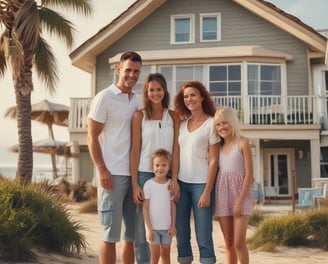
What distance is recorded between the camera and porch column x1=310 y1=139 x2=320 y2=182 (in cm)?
1705

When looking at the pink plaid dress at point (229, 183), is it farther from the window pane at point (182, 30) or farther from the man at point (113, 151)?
the window pane at point (182, 30)

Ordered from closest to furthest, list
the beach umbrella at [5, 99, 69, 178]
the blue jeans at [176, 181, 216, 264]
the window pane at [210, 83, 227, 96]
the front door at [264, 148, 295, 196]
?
Result: the blue jeans at [176, 181, 216, 264] → the window pane at [210, 83, 227, 96] → the front door at [264, 148, 295, 196] → the beach umbrella at [5, 99, 69, 178]

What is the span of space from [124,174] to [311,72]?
1645 cm

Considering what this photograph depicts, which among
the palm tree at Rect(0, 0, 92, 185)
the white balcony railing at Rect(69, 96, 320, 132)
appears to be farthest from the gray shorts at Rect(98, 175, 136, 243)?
the white balcony railing at Rect(69, 96, 320, 132)

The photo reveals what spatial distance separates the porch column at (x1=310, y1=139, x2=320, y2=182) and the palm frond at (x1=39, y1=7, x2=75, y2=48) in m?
9.14

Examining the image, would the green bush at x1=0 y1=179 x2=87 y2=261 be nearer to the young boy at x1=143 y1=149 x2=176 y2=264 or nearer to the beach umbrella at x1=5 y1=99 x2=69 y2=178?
the young boy at x1=143 y1=149 x2=176 y2=264

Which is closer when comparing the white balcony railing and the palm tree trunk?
the palm tree trunk

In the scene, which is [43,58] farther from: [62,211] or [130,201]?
[130,201]

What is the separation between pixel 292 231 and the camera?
8250mm

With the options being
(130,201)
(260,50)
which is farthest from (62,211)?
(260,50)

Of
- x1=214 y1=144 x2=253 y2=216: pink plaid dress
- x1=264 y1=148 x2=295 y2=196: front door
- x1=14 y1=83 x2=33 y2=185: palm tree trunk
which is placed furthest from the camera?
x1=264 y1=148 x2=295 y2=196: front door

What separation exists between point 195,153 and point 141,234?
2.86ft

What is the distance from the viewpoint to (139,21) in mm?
20047

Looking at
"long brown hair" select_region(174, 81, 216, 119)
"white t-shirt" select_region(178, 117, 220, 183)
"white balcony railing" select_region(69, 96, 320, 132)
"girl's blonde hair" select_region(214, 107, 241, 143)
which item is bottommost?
"white t-shirt" select_region(178, 117, 220, 183)
